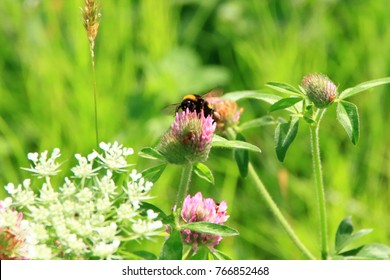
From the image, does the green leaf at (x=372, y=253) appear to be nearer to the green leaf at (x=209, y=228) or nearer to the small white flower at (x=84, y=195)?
the green leaf at (x=209, y=228)

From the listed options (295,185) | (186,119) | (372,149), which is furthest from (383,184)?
(186,119)

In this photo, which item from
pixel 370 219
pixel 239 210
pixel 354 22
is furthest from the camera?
pixel 354 22

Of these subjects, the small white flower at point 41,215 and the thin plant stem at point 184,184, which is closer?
the small white flower at point 41,215

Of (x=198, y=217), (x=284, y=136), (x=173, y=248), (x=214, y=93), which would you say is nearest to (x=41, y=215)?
(x=173, y=248)

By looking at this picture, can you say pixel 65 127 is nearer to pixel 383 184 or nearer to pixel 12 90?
pixel 12 90

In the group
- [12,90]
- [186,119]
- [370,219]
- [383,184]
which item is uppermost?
[12,90]

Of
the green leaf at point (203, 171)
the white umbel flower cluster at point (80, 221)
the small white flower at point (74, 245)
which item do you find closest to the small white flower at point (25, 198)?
the white umbel flower cluster at point (80, 221)

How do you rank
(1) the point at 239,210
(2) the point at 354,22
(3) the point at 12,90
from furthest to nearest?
(2) the point at 354,22
(3) the point at 12,90
(1) the point at 239,210

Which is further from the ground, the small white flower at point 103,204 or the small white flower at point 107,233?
the small white flower at point 103,204
